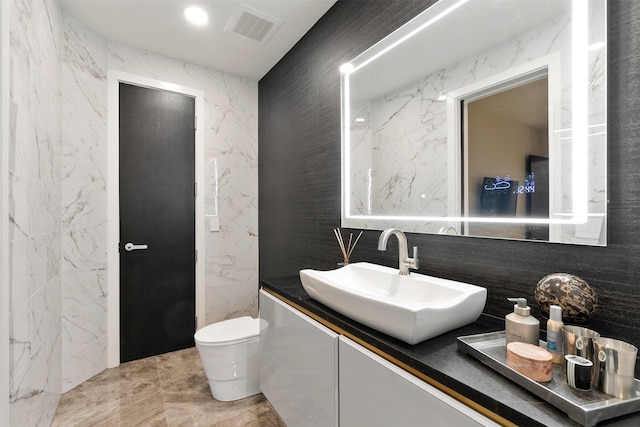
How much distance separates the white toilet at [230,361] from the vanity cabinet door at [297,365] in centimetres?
16

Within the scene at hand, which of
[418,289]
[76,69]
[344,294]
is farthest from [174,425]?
[76,69]

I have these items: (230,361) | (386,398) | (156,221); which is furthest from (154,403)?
(386,398)

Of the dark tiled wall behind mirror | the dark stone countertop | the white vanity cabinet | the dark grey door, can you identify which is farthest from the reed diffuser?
the dark grey door

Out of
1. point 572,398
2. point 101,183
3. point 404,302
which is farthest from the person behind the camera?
point 101,183

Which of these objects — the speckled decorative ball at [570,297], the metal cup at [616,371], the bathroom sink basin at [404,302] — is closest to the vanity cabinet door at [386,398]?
the bathroom sink basin at [404,302]

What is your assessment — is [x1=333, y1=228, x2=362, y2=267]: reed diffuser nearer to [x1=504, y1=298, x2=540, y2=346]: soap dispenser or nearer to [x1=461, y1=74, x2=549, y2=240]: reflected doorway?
[x1=461, y1=74, x2=549, y2=240]: reflected doorway

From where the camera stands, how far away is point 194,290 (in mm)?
2799

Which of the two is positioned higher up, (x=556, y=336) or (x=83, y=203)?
(x=83, y=203)

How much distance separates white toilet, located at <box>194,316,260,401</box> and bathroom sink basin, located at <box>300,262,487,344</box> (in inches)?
34.7

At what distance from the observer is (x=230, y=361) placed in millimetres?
1967

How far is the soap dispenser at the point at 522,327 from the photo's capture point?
824 mm

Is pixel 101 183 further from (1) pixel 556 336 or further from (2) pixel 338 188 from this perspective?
(1) pixel 556 336

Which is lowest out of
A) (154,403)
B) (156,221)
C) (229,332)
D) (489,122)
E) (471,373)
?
(154,403)

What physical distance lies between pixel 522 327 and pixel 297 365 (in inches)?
37.8
